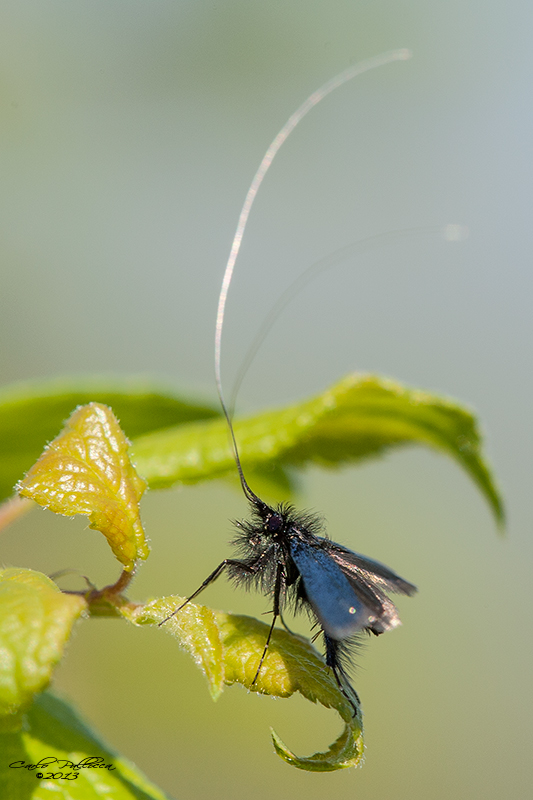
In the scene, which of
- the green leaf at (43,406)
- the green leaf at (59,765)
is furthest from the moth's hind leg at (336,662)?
the green leaf at (43,406)

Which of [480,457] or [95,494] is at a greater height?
[480,457]

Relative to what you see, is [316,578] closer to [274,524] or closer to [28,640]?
[274,524]

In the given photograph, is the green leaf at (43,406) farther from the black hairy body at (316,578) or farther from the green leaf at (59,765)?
the green leaf at (59,765)

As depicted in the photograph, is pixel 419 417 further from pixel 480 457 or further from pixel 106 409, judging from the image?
pixel 106 409

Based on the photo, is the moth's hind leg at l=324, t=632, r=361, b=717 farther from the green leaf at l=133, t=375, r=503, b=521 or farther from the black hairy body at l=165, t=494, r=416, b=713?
the green leaf at l=133, t=375, r=503, b=521

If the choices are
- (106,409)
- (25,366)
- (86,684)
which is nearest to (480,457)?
(106,409)

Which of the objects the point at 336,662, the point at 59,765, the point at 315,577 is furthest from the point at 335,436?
the point at 59,765
